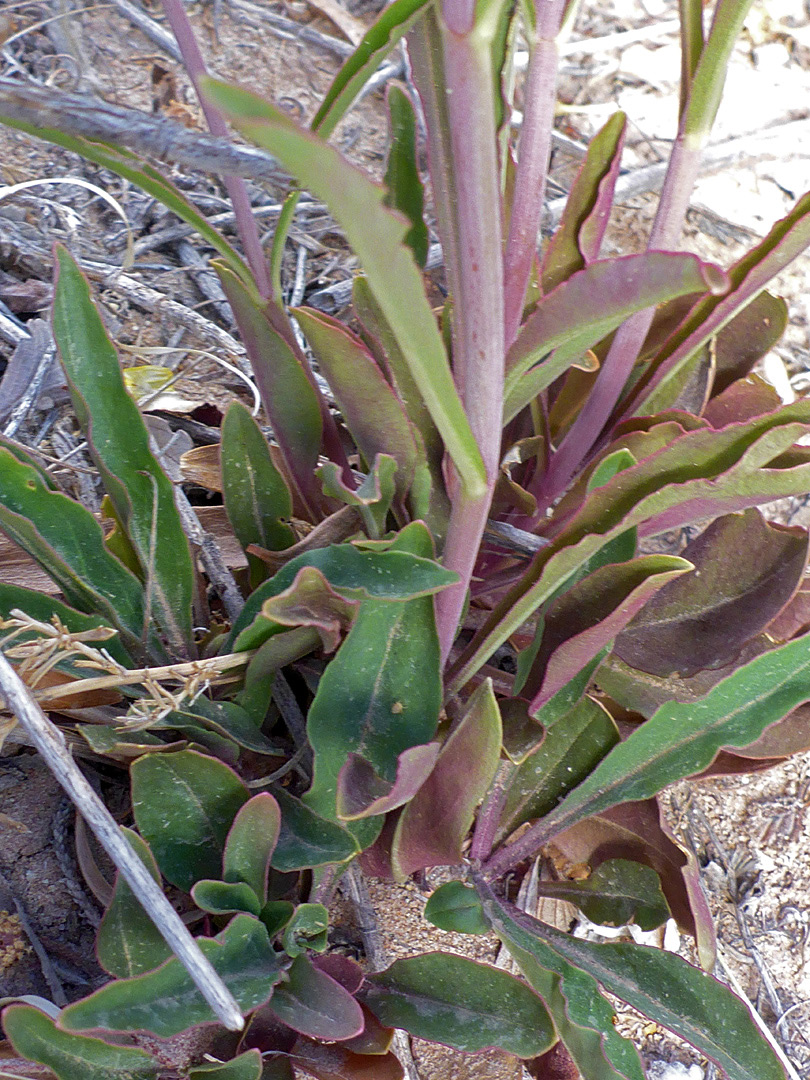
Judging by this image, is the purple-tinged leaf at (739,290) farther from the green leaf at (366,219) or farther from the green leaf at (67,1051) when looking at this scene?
the green leaf at (67,1051)

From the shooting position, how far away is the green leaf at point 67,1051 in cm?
68

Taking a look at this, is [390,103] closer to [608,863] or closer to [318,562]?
[318,562]

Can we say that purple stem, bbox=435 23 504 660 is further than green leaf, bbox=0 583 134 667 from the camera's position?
No

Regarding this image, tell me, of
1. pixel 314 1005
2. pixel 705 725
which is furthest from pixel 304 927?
pixel 705 725

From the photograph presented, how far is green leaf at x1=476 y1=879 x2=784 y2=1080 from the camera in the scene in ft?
2.57

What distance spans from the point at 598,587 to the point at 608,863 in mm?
323

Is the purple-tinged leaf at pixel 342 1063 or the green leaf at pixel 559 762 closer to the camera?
the purple-tinged leaf at pixel 342 1063

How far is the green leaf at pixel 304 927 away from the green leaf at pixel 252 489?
35 cm

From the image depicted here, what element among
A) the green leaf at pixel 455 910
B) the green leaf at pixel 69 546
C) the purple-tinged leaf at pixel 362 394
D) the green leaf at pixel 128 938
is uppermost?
the purple-tinged leaf at pixel 362 394

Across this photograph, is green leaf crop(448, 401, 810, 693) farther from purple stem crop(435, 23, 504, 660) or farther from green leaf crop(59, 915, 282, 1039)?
green leaf crop(59, 915, 282, 1039)

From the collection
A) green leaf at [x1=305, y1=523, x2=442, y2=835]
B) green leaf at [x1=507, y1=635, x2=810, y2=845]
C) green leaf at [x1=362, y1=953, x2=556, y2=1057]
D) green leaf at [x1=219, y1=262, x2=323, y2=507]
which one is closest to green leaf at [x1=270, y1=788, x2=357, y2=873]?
green leaf at [x1=305, y1=523, x2=442, y2=835]

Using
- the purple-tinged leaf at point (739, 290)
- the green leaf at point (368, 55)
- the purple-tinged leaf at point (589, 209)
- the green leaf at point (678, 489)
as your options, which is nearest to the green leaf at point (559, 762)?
the green leaf at point (678, 489)

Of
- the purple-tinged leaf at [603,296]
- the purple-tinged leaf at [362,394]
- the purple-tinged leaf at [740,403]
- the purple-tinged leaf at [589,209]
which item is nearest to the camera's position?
the purple-tinged leaf at [603,296]

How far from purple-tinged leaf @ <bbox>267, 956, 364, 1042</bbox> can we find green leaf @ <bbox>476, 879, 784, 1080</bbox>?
162mm
